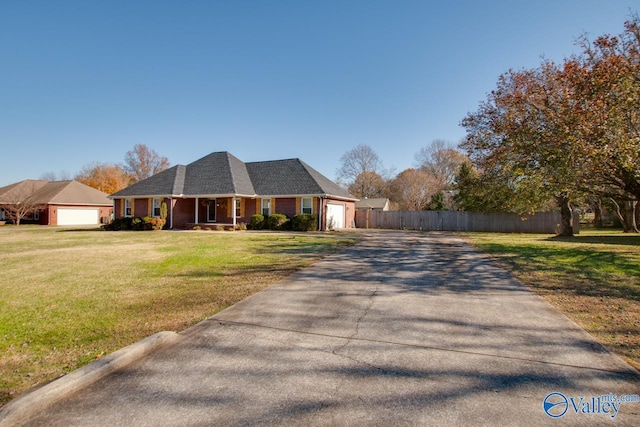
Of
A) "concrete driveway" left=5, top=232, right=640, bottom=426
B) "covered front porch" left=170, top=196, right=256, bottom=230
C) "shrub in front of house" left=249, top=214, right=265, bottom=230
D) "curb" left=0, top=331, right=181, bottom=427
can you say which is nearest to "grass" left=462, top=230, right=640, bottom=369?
"concrete driveway" left=5, top=232, right=640, bottom=426

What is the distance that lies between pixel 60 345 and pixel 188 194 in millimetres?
23762

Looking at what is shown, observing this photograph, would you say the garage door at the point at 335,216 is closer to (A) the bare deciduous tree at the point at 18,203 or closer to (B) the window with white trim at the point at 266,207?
(B) the window with white trim at the point at 266,207

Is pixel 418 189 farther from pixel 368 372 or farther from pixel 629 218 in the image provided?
pixel 368 372

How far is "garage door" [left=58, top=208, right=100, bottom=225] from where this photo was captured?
120 ft

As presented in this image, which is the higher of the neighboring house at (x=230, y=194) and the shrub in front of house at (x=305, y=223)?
the neighboring house at (x=230, y=194)

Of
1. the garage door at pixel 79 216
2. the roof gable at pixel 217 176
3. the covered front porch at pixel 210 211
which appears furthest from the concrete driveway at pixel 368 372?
the garage door at pixel 79 216

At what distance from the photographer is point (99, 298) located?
19.8ft

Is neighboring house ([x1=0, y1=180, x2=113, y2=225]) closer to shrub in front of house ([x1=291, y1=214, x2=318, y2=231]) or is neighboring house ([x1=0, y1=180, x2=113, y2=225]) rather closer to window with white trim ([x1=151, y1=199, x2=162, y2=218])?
window with white trim ([x1=151, y1=199, x2=162, y2=218])

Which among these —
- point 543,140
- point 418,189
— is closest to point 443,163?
point 418,189

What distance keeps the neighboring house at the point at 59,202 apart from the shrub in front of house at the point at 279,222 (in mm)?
27149

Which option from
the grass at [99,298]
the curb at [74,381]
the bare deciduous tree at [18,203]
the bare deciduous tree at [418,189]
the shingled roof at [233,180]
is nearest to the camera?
the curb at [74,381]

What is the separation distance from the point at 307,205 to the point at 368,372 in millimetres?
22236

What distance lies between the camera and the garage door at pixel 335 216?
86.1 feet

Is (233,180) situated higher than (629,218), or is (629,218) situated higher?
(233,180)
